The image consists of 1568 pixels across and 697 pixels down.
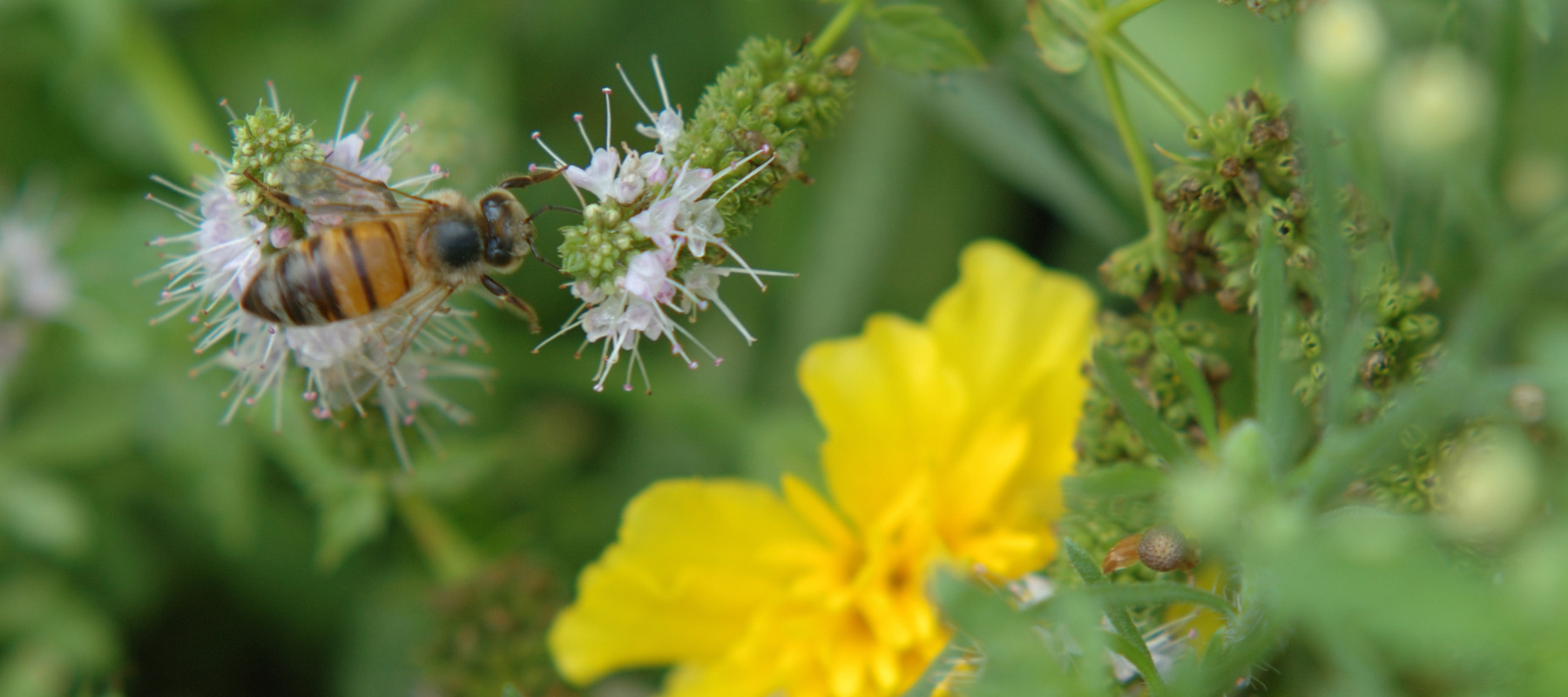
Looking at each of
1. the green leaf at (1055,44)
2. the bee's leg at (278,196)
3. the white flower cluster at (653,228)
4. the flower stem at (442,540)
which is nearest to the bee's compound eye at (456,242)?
the bee's leg at (278,196)

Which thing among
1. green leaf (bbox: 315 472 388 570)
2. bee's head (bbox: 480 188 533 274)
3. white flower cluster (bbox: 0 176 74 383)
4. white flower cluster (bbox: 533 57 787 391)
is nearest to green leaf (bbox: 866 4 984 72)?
white flower cluster (bbox: 533 57 787 391)

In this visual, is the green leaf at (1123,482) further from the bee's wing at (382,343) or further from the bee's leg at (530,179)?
the bee's wing at (382,343)

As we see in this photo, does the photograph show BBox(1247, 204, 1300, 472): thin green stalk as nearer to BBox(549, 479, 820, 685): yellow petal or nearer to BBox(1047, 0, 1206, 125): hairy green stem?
BBox(1047, 0, 1206, 125): hairy green stem

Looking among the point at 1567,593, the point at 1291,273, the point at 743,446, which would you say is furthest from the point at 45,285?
the point at 1567,593

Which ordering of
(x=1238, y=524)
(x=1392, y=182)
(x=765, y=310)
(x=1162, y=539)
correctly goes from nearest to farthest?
(x=1238, y=524) → (x=1162, y=539) → (x=1392, y=182) → (x=765, y=310)

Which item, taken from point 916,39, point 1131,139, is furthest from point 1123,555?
point 916,39

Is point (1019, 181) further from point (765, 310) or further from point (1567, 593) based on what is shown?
point (1567, 593)
